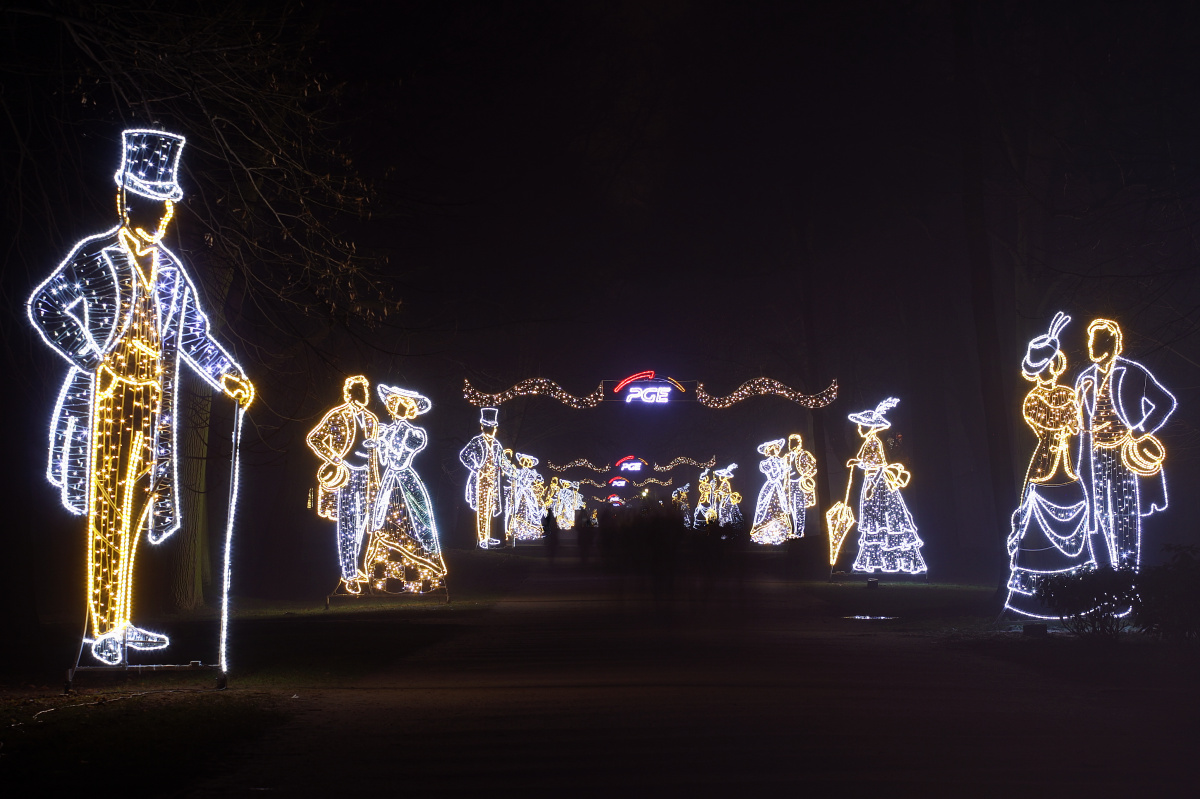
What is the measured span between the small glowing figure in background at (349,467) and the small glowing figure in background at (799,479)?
16005 millimetres

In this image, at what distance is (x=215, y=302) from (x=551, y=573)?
47.6ft

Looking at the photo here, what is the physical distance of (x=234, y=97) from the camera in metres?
7.88

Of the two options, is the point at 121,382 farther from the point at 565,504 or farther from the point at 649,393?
the point at 565,504

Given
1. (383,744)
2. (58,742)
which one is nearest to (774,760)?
(383,744)

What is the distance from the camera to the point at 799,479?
36.1m

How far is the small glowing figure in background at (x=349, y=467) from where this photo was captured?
17.6m

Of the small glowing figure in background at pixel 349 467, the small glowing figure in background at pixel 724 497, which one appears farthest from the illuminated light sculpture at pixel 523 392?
the small glowing figure in background at pixel 724 497

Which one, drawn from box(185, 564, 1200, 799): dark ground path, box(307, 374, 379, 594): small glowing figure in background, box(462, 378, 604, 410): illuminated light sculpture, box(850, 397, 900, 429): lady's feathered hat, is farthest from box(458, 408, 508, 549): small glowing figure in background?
box(185, 564, 1200, 799): dark ground path

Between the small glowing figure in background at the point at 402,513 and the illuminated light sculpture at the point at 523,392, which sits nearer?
the small glowing figure in background at the point at 402,513

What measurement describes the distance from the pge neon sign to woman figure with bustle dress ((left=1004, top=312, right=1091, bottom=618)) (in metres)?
19.0

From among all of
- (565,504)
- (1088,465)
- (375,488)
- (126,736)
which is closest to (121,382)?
(126,736)

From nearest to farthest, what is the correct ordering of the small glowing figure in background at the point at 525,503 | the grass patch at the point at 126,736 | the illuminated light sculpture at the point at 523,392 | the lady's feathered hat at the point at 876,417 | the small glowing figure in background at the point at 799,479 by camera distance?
the grass patch at the point at 126,736 → the lady's feathered hat at the point at 876,417 → the illuminated light sculpture at the point at 523,392 → the small glowing figure in background at the point at 799,479 → the small glowing figure in background at the point at 525,503

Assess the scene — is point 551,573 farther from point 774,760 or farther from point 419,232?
point 774,760

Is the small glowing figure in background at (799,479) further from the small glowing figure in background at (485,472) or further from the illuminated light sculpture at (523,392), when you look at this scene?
the small glowing figure in background at (485,472)
